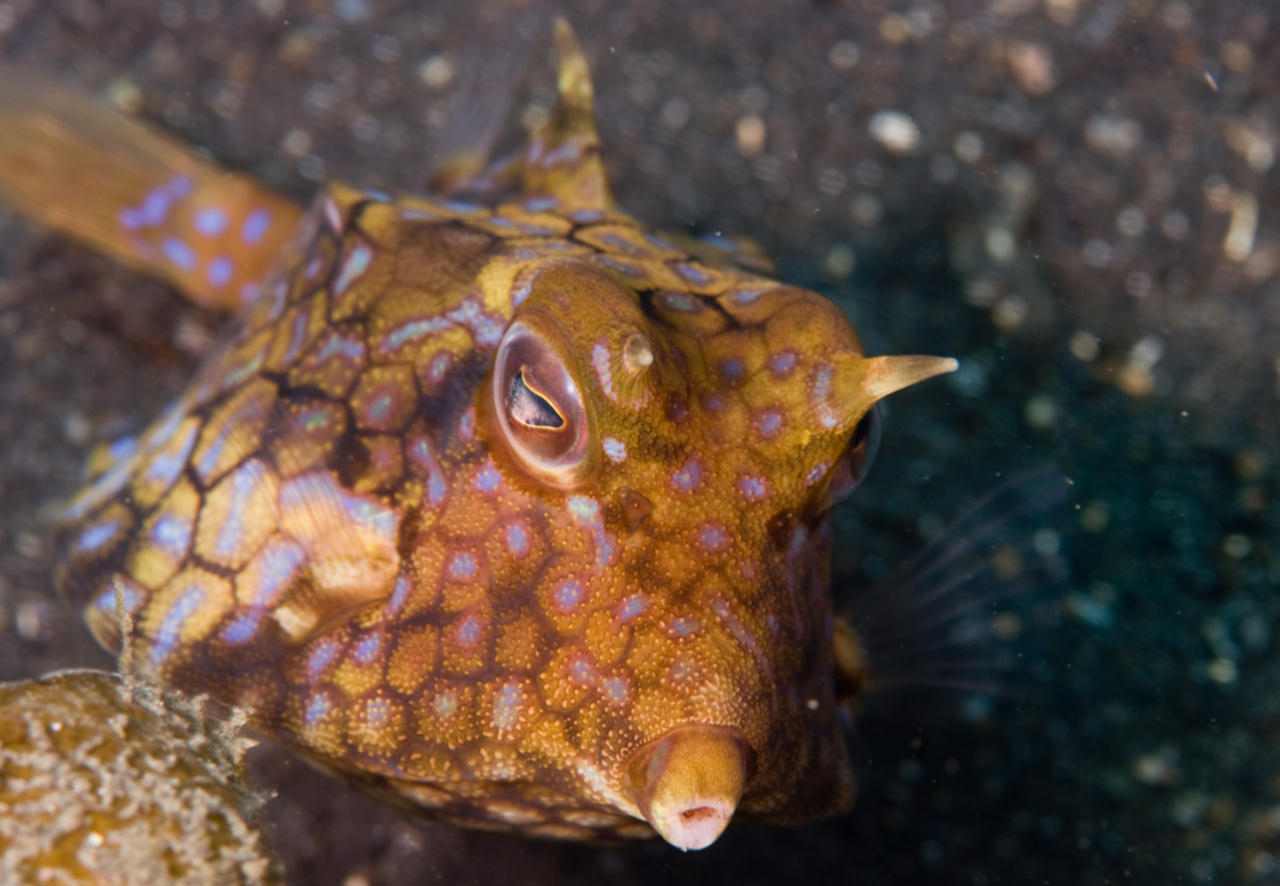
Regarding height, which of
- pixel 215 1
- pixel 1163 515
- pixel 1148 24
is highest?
pixel 215 1

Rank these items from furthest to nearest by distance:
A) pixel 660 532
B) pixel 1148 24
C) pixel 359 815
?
1. pixel 1148 24
2. pixel 359 815
3. pixel 660 532

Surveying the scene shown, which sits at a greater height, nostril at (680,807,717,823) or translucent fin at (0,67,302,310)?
translucent fin at (0,67,302,310)

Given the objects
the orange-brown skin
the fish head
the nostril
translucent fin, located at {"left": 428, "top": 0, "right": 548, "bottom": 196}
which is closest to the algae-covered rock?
the orange-brown skin

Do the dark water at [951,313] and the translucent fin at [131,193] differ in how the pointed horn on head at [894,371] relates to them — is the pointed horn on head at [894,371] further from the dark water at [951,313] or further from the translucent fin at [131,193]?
the translucent fin at [131,193]

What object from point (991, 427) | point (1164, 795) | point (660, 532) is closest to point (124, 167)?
point (660, 532)

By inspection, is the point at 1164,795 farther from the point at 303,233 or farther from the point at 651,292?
the point at 303,233

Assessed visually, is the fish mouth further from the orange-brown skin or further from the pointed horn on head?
the pointed horn on head
